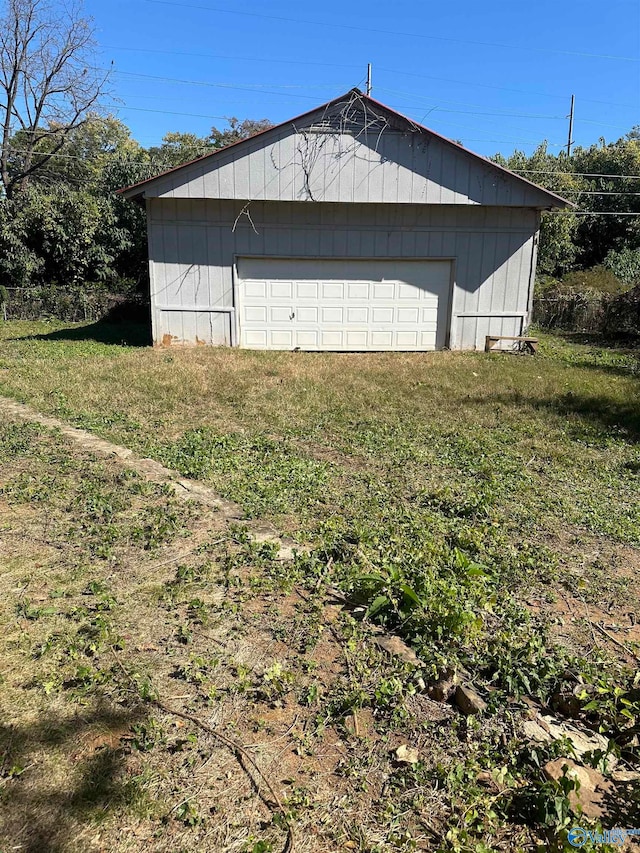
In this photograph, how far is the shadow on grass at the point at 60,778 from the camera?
1817 millimetres

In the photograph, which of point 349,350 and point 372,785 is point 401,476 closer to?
point 372,785

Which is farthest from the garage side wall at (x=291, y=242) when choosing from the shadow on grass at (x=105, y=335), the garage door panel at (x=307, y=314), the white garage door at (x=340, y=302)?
the shadow on grass at (x=105, y=335)

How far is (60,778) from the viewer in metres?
2.00

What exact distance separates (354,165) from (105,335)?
7.42m

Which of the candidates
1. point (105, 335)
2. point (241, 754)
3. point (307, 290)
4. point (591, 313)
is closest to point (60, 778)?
point (241, 754)

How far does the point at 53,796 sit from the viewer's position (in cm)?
193

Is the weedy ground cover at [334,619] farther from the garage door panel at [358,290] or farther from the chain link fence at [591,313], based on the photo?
the chain link fence at [591,313]

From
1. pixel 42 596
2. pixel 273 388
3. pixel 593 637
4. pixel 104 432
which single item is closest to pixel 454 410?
pixel 273 388

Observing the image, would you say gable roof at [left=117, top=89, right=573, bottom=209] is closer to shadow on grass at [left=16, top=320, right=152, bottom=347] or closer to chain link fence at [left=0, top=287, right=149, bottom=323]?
shadow on grass at [left=16, top=320, right=152, bottom=347]

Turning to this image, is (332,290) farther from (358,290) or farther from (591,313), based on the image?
(591,313)

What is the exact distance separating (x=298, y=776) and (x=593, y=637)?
170 centimetres

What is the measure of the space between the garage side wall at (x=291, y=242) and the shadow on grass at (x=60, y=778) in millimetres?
10929

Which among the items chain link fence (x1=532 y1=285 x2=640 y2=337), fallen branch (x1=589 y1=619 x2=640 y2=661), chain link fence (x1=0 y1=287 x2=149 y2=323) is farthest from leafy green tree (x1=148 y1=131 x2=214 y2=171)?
fallen branch (x1=589 y1=619 x2=640 y2=661)

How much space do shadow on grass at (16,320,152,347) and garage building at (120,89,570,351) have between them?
1312 mm
